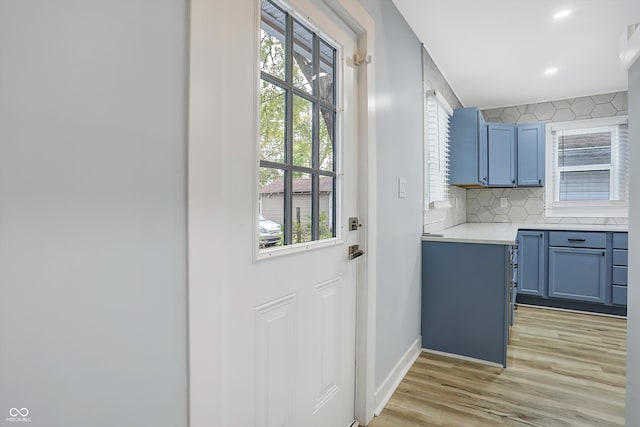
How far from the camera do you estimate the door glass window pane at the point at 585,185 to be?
3.99m

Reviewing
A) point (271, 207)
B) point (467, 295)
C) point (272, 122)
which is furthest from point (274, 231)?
point (467, 295)

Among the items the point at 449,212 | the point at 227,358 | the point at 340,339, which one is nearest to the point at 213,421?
the point at 227,358

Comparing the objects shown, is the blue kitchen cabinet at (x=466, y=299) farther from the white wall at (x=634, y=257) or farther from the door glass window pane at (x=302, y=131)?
the door glass window pane at (x=302, y=131)

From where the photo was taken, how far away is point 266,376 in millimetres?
1121

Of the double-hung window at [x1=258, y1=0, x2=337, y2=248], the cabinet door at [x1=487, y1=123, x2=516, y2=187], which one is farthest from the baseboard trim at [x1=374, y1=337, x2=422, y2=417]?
the cabinet door at [x1=487, y1=123, x2=516, y2=187]

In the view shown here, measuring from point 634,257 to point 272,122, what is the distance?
3.54ft

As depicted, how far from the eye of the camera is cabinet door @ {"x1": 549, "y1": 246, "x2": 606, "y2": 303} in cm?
352

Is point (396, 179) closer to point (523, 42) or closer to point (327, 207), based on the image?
point (327, 207)

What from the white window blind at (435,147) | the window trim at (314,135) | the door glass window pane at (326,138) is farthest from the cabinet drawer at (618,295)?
the door glass window pane at (326,138)

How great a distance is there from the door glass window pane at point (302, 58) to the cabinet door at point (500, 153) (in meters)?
3.22

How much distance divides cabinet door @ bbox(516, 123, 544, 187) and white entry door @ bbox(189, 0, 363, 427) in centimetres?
322

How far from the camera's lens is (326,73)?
1480 millimetres

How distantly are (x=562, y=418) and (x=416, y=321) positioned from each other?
976 millimetres

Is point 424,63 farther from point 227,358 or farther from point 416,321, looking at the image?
point 227,358
